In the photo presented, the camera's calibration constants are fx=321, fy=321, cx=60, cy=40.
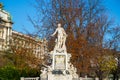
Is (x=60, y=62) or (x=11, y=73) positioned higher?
(x=60, y=62)

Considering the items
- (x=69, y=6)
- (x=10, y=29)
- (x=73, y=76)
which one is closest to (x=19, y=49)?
(x=69, y=6)

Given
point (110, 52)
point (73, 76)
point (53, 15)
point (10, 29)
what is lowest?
point (73, 76)

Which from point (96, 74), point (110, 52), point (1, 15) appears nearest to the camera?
point (110, 52)

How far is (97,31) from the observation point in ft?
128

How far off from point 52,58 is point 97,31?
13571 millimetres

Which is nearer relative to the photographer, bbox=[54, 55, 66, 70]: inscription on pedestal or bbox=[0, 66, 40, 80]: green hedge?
bbox=[54, 55, 66, 70]: inscription on pedestal

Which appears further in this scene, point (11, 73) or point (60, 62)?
point (11, 73)

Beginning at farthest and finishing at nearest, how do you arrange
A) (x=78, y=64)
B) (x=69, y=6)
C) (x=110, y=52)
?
(x=110, y=52), (x=69, y=6), (x=78, y=64)

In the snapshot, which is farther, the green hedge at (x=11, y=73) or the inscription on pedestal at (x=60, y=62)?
the green hedge at (x=11, y=73)

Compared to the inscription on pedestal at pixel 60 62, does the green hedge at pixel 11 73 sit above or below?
below

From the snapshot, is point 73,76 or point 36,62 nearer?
point 73,76

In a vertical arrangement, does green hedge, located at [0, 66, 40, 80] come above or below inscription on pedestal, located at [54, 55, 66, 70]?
below

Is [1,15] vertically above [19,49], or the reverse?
[1,15]

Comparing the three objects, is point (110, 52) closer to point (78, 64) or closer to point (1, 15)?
point (78, 64)
